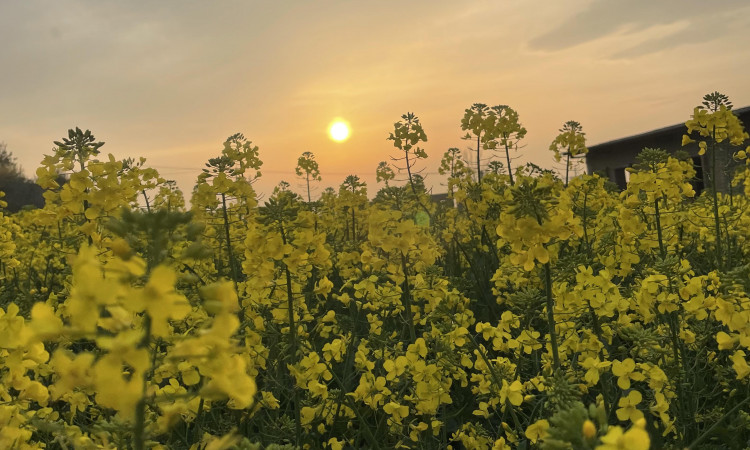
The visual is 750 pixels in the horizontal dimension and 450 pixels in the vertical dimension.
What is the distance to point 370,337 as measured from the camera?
3.76 metres

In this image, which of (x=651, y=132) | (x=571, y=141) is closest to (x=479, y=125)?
(x=571, y=141)

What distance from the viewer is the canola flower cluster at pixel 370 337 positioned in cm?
121

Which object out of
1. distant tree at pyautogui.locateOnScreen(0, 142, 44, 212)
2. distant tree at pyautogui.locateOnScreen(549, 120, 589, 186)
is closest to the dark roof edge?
distant tree at pyautogui.locateOnScreen(549, 120, 589, 186)

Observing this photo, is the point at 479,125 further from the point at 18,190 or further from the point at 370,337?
the point at 18,190

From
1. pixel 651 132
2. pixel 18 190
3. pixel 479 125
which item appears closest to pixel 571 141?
pixel 479 125

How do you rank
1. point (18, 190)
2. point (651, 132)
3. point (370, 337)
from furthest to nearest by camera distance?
1. point (18, 190)
2. point (651, 132)
3. point (370, 337)

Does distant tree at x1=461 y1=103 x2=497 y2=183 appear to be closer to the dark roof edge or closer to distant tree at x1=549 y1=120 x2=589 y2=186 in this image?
distant tree at x1=549 y1=120 x2=589 y2=186

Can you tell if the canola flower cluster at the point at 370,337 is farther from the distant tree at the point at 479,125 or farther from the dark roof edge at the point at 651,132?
the dark roof edge at the point at 651,132

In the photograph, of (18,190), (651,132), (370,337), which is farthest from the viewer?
(18,190)

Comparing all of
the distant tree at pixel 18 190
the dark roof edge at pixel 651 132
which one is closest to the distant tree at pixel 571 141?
the dark roof edge at pixel 651 132

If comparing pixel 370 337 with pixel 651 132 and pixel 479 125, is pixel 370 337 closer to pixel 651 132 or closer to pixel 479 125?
pixel 479 125

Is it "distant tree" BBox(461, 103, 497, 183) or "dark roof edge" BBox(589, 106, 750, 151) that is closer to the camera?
"distant tree" BBox(461, 103, 497, 183)

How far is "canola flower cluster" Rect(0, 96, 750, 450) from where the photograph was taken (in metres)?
1.21

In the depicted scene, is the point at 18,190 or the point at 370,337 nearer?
the point at 370,337
